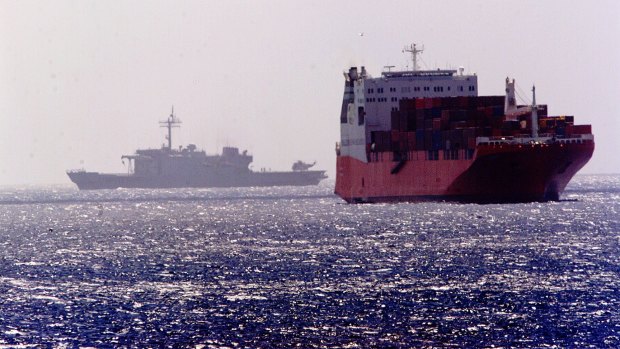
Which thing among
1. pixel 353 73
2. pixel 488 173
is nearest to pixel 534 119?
pixel 488 173

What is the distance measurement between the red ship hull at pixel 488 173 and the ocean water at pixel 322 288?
1023 cm

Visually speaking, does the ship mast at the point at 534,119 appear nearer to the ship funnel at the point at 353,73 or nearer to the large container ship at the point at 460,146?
the large container ship at the point at 460,146

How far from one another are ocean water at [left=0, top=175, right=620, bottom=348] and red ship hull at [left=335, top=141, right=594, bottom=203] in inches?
403

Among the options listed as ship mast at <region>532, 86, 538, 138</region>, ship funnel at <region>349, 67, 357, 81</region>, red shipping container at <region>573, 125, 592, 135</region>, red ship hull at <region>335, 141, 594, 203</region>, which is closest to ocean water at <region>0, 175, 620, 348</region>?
red ship hull at <region>335, 141, 594, 203</region>

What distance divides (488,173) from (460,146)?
11.8 feet

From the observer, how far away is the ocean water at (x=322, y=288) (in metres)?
40.7

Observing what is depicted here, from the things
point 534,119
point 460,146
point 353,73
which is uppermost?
point 353,73

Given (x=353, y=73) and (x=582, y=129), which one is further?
(x=353, y=73)

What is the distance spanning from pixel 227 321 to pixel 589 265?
78.2 ft

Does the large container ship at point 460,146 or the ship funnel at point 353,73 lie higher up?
the ship funnel at point 353,73

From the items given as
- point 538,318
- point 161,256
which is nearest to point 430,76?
point 161,256

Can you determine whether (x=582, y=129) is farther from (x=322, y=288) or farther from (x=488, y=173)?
(x=322, y=288)

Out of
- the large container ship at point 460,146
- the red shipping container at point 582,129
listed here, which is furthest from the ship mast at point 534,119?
the red shipping container at point 582,129

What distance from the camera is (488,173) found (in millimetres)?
109125
